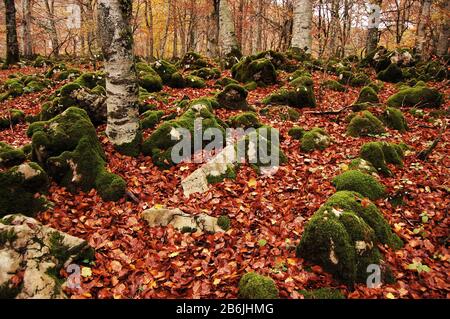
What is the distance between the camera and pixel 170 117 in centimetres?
875

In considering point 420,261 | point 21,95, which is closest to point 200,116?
point 420,261

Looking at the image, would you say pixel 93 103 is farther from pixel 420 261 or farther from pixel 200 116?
pixel 420 261

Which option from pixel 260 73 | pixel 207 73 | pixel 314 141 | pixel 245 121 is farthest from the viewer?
pixel 207 73

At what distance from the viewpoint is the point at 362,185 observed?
5.75 meters

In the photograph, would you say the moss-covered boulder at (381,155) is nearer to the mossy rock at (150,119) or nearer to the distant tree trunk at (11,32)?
the mossy rock at (150,119)

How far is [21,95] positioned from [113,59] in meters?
8.68

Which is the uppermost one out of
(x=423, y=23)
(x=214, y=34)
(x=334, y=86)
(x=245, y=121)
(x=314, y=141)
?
(x=214, y=34)

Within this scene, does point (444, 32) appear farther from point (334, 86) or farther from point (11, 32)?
point (11, 32)

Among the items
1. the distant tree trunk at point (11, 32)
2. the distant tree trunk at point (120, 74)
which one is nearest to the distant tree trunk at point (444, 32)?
the distant tree trunk at point (120, 74)

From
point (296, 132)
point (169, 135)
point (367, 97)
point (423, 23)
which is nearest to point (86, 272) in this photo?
point (169, 135)

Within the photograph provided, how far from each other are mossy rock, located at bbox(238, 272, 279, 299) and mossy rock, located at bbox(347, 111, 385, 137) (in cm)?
592

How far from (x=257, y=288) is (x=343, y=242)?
4.41 ft

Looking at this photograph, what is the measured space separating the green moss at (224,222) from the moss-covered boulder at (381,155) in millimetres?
3616

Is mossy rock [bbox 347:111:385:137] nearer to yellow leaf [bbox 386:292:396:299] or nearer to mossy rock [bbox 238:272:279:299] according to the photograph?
yellow leaf [bbox 386:292:396:299]
